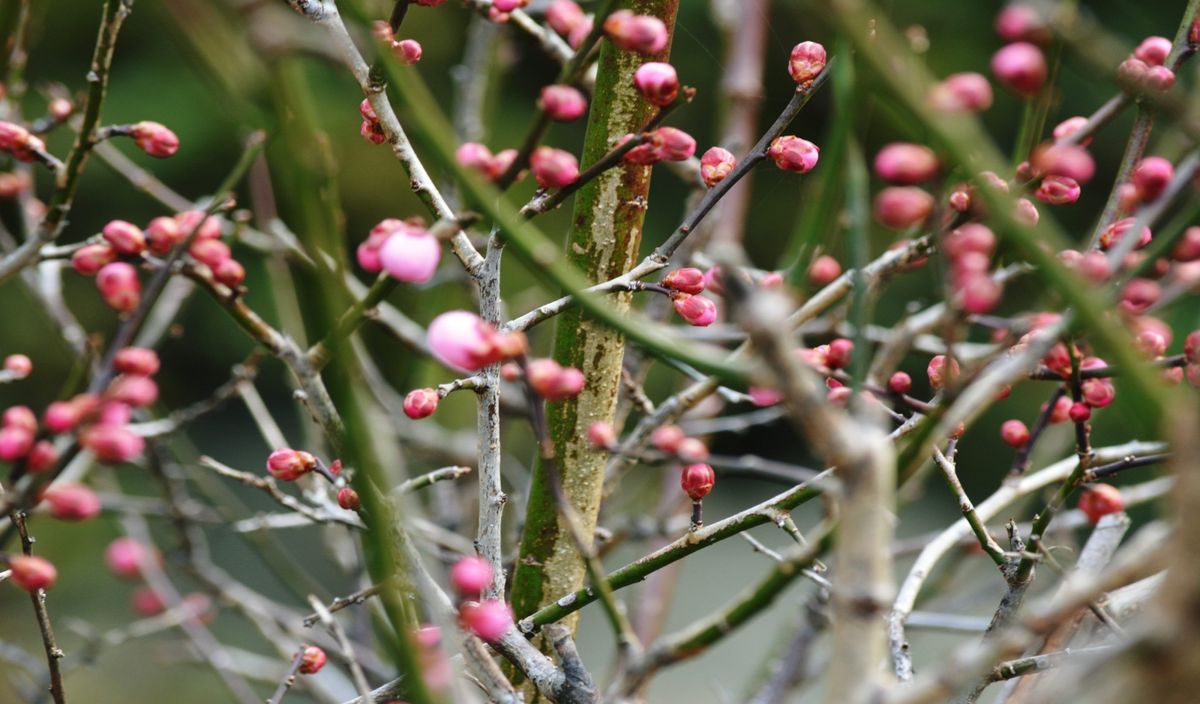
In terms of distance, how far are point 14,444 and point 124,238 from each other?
0.52 ft

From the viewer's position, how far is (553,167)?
0.46 metres

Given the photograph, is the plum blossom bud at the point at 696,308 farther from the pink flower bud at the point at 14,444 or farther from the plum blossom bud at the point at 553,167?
the pink flower bud at the point at 14,444

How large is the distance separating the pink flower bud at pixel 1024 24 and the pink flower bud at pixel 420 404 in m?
0.34

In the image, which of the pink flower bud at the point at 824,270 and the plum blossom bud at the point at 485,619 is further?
the pink flower bud at the point at 824,270

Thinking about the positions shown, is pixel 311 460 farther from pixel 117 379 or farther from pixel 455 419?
pixel 455 419

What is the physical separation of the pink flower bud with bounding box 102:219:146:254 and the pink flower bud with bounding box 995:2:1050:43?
0.46m

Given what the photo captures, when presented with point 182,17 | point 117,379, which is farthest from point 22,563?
point 182,17

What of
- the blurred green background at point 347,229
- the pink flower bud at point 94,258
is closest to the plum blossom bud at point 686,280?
the pink flower bud at point 94,258

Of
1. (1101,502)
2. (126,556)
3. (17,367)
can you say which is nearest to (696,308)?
(1101,502)

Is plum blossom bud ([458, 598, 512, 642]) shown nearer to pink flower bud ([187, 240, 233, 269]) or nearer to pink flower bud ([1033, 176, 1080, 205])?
pink flower bud ([187, 240, 233, 269])

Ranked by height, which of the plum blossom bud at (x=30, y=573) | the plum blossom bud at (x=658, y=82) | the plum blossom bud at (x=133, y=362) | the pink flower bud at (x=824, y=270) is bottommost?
the plum blossom bud at (x=30, y=573)

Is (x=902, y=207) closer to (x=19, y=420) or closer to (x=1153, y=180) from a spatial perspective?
(x=1153, y=180)

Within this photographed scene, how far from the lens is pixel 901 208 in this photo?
412mm

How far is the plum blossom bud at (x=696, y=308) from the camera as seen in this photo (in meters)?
0.57
